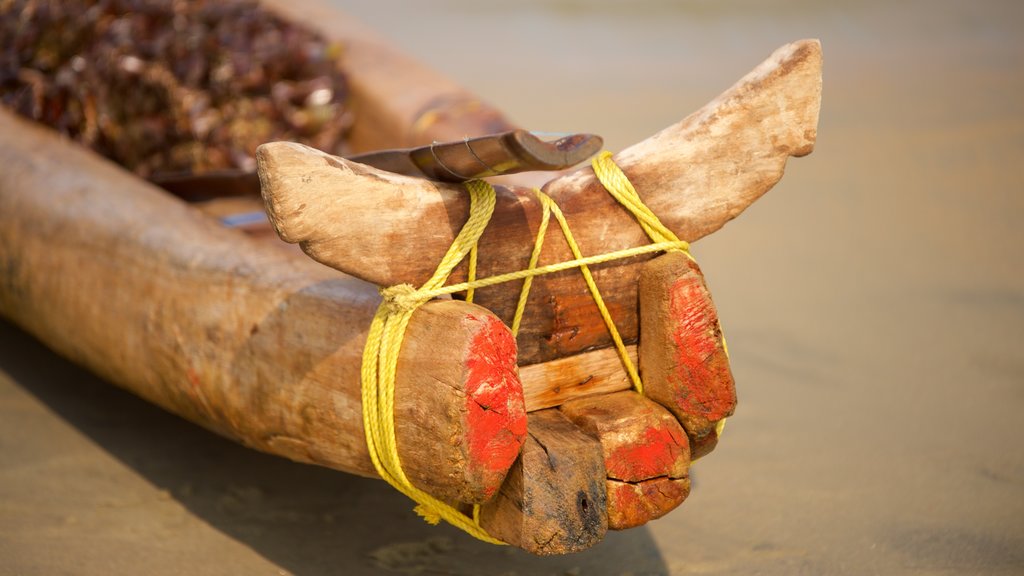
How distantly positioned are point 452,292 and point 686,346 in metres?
0.41

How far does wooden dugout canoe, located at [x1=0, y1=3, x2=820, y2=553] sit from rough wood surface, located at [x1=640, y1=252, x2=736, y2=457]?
83mm

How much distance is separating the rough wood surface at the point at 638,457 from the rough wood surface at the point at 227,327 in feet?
0.60

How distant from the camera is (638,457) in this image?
1641mm

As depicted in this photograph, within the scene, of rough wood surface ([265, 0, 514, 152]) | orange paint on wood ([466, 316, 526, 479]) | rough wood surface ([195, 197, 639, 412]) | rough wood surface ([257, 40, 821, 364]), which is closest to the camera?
orange paint on wood ([466, 316, 526, 479])

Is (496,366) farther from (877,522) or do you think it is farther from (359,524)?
(877,522)

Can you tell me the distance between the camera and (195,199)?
3051mm

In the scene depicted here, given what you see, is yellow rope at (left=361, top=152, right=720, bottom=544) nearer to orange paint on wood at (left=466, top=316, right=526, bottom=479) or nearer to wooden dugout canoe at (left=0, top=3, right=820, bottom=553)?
wooden dugout canoe at (left=0, top=3, right=820, bottom=553)

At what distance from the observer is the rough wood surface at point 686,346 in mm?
1673

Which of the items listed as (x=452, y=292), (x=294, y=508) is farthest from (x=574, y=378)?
(x=294, y=508)

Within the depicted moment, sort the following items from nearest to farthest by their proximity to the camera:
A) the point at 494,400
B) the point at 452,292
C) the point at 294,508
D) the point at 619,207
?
the point at 494,400 < the point at 452,292 < the point at 619,207 < the point at 294,508

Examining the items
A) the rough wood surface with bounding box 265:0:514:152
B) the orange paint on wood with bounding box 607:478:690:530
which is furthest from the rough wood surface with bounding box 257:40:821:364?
the rough wood surface with bounding box 265:0:514:152

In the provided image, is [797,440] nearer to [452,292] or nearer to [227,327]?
[452,292]

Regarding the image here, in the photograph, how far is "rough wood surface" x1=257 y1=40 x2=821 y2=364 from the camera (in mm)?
1593

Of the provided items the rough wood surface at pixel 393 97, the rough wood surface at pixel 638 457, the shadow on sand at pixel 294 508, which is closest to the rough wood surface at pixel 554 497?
the rough wood surface at pixel 638 457
